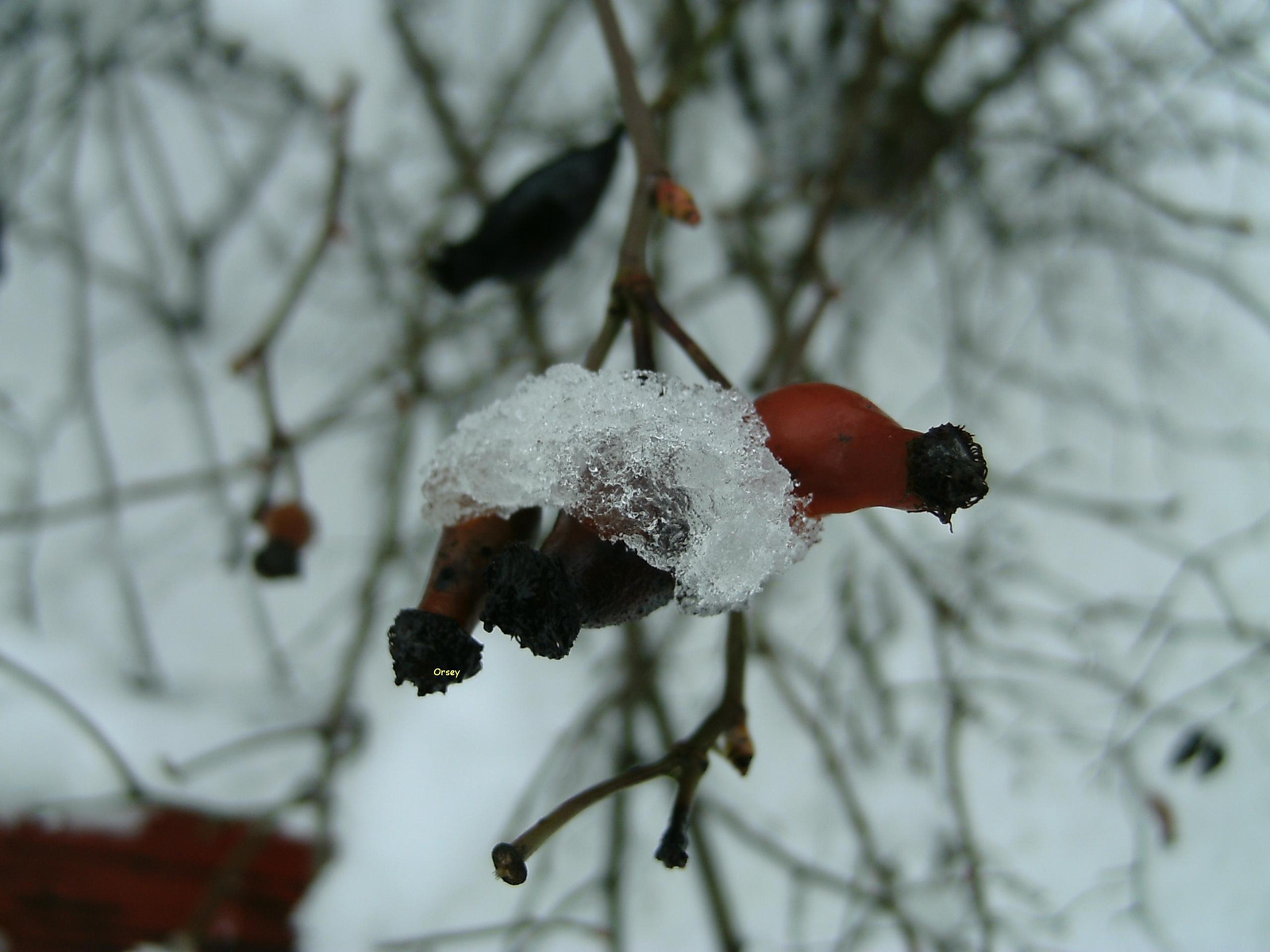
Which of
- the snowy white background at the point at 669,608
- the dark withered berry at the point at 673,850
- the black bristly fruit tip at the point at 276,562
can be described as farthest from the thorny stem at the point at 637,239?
the snowy white background at the point at 669,608

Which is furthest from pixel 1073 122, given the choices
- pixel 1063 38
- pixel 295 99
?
pixel 295 99

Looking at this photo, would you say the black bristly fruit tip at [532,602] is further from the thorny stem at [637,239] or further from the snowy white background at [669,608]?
the snowy white background at [669,608]

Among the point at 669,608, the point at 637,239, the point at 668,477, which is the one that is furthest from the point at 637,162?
the point at 669,608

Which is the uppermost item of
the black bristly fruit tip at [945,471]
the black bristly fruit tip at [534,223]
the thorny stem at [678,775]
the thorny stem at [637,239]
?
the black bristly fruit tip at [534,223]

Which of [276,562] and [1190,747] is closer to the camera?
[276,562]

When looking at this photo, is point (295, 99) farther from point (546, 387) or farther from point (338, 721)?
point (546, 387)

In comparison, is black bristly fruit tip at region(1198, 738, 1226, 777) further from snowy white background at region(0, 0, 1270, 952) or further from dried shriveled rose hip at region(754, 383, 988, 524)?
dried shriveled rose hip at region(754, 383, 988, 524)

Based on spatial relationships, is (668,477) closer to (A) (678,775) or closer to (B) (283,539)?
(A) (678,775)
